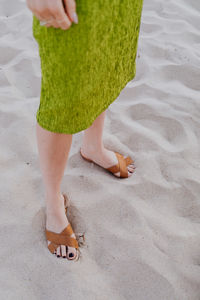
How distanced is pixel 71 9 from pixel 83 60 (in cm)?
14

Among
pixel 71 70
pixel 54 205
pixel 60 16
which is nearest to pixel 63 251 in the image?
pixel 54 205

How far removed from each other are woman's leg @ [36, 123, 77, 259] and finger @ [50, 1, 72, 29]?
1.12 ft

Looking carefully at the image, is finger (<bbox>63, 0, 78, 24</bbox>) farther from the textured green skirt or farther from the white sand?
the white sand

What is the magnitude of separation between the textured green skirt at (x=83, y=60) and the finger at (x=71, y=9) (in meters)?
0.03

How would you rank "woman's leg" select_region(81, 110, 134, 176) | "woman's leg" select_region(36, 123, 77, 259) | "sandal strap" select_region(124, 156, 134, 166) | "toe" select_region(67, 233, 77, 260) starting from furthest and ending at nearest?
1. "sandal strap" select_region(124, 156, 134, 166)
2. "woman's leg" select_region(81, 110, 134, 176)
3. "toe" select_region(67, 233, 77, 260)
4. "woman's leg" select_region(36, 123, 77, 259)

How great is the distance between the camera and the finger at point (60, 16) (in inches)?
23.6

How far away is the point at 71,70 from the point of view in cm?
74

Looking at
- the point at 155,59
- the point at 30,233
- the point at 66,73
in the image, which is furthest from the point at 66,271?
the point at 155,59

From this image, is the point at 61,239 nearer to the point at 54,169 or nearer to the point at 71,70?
the point at 54,169

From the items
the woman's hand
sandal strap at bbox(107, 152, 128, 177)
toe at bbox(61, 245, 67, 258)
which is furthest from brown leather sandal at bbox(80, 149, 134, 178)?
the woman's hand

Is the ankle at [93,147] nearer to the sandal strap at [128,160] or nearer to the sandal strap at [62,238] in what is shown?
the sandal strap at [128,160]

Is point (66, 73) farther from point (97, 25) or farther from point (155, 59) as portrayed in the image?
point (155, 59)

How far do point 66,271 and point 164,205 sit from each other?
20.0 inches

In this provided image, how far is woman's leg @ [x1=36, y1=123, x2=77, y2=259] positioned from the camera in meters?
0.90
